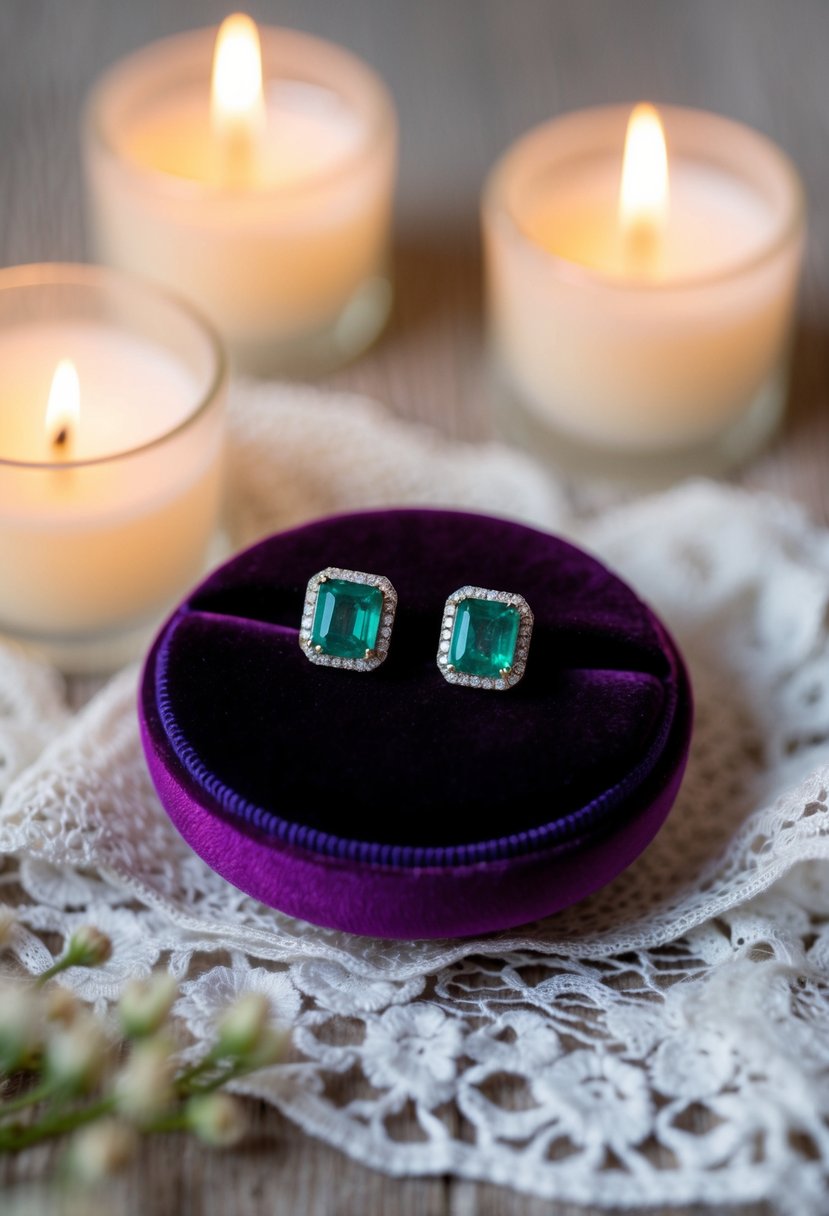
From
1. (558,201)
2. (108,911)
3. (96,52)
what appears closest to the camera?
(108,911)

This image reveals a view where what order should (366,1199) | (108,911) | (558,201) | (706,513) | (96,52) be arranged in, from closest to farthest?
(366,1199), (108,911), (706,513), (558,201), (96,52)

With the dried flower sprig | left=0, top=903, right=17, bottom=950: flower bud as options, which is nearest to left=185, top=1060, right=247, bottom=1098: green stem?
the dried flower sprig

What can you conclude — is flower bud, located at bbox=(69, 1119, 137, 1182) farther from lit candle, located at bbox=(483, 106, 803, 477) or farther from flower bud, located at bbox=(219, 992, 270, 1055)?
lit candle, located at bbox=(483, 106, 803, 477)

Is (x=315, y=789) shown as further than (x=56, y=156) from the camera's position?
No

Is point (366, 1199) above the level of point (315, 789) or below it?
below

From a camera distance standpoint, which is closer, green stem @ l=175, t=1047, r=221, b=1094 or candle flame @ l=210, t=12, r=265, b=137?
green stem @ l=175, t=1047, r=221, b=1094

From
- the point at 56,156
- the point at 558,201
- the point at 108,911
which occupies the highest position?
the point at 558,201

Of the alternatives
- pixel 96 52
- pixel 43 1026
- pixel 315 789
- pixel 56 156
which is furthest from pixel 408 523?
pixel 96 52

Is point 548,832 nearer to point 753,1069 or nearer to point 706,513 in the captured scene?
point 753,1069
